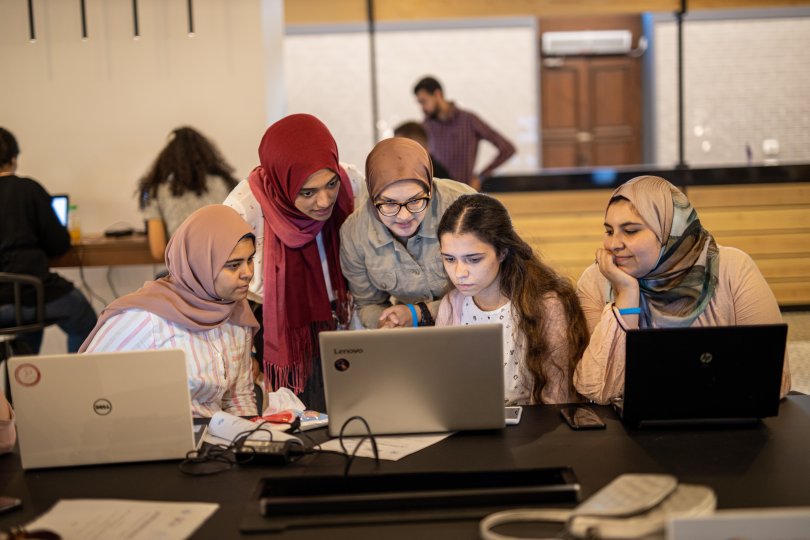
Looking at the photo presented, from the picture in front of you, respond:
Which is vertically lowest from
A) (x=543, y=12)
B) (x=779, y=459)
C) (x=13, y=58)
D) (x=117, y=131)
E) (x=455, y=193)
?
(x=779, y=459)

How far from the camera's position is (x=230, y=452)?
1826 mm

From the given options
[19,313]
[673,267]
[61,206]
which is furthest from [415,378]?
[61,206]

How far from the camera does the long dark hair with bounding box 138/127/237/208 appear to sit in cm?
460

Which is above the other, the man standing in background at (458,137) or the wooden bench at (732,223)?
the man standing in background at (458,137)

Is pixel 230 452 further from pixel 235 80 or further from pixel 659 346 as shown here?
pixel 235 80

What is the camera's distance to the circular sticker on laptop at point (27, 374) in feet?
5.74

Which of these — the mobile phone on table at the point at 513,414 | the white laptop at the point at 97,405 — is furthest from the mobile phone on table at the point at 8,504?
the mobile phone on table at the point at 513,414

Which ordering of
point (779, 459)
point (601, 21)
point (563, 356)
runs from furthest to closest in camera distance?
1. point (601, 21)
2. point (563, 356)
3. point (779, 459)

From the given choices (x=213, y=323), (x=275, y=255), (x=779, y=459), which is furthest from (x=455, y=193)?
(x=779, y=459)

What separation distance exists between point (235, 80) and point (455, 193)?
290 centimetres

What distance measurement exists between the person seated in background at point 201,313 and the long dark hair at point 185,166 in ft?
7.21

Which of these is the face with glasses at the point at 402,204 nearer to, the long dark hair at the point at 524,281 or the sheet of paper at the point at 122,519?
the long dark hair at the point at 524,281

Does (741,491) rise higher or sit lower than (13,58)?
lower

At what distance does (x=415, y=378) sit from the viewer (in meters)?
1.83
